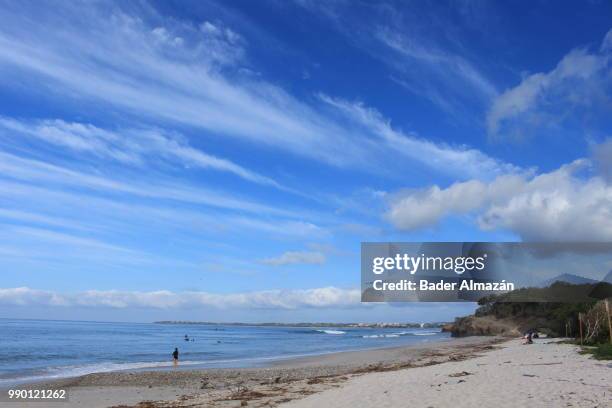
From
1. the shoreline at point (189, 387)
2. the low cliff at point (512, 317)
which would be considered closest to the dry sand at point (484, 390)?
the shoreline at point (189, 387)

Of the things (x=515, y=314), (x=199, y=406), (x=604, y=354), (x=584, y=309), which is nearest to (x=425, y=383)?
(x=199, y=406)

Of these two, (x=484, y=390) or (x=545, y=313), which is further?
(x=545, y=313)

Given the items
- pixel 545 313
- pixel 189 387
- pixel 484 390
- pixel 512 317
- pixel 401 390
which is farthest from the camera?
pixel 512 317

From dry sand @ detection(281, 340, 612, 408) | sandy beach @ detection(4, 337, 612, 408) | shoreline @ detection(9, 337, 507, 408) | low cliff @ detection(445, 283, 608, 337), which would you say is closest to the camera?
dry sand @ detection(281, 340, 612, 408)

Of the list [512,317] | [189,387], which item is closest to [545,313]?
[512,317]

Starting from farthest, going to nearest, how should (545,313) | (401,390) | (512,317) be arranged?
(512,317), (545,313), (401,390)

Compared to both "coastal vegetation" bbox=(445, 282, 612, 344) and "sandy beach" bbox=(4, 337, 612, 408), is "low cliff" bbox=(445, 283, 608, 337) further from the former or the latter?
"sandy beach" bbox=(4, 337, 612, 408)

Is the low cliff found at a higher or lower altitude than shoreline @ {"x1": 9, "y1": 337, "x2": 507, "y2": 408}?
higher

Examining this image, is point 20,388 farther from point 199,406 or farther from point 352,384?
point 352,384

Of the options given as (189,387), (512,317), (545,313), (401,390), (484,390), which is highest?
(545,313)

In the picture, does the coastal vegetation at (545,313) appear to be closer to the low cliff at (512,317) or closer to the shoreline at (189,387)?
the low cliff at (512,317)

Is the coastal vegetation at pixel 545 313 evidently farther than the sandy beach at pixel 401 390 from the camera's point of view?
Yes

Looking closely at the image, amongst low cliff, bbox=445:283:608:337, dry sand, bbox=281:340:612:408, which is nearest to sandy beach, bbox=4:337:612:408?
dry sand, bbox=281:340:612:408

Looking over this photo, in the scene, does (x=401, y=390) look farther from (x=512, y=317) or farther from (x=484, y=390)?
(x=512, y=317)
